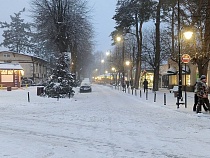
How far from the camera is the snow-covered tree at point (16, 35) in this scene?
328ft

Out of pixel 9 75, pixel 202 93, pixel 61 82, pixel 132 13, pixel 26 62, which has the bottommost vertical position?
pixel 202 93

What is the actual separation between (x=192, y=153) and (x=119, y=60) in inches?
2614

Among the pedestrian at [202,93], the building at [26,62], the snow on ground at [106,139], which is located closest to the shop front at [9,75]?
the building at [26,62]

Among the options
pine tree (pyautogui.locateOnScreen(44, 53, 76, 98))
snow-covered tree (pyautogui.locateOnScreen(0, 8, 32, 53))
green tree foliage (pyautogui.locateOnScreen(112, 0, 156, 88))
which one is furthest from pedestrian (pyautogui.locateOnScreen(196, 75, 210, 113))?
snow-covered tree (pyautogui.locateOnScreen(0, 8, 32, 53))

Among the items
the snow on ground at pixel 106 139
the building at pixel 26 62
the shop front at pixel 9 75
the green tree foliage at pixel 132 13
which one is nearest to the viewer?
the snow on ground at pixel 106 139

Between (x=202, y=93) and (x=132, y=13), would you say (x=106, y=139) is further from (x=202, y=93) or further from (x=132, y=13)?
(x=132, y=13)

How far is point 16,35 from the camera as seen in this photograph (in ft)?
328

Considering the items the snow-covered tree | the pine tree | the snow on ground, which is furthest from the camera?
the snow-covered tree

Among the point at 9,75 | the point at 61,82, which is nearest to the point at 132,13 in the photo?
the point at 61,82

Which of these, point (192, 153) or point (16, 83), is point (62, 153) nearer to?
point (192, 153)

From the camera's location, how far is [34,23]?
4516cm

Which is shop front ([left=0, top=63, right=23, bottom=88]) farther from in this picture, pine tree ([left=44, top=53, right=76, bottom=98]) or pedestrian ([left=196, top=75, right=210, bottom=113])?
pedestrian ([left=196, top=75, right=210, bottom=113])

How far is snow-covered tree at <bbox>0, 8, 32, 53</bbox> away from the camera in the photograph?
3932 inches

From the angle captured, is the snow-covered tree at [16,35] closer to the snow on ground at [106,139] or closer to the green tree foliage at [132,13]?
the green tree foliage at [132,13]
